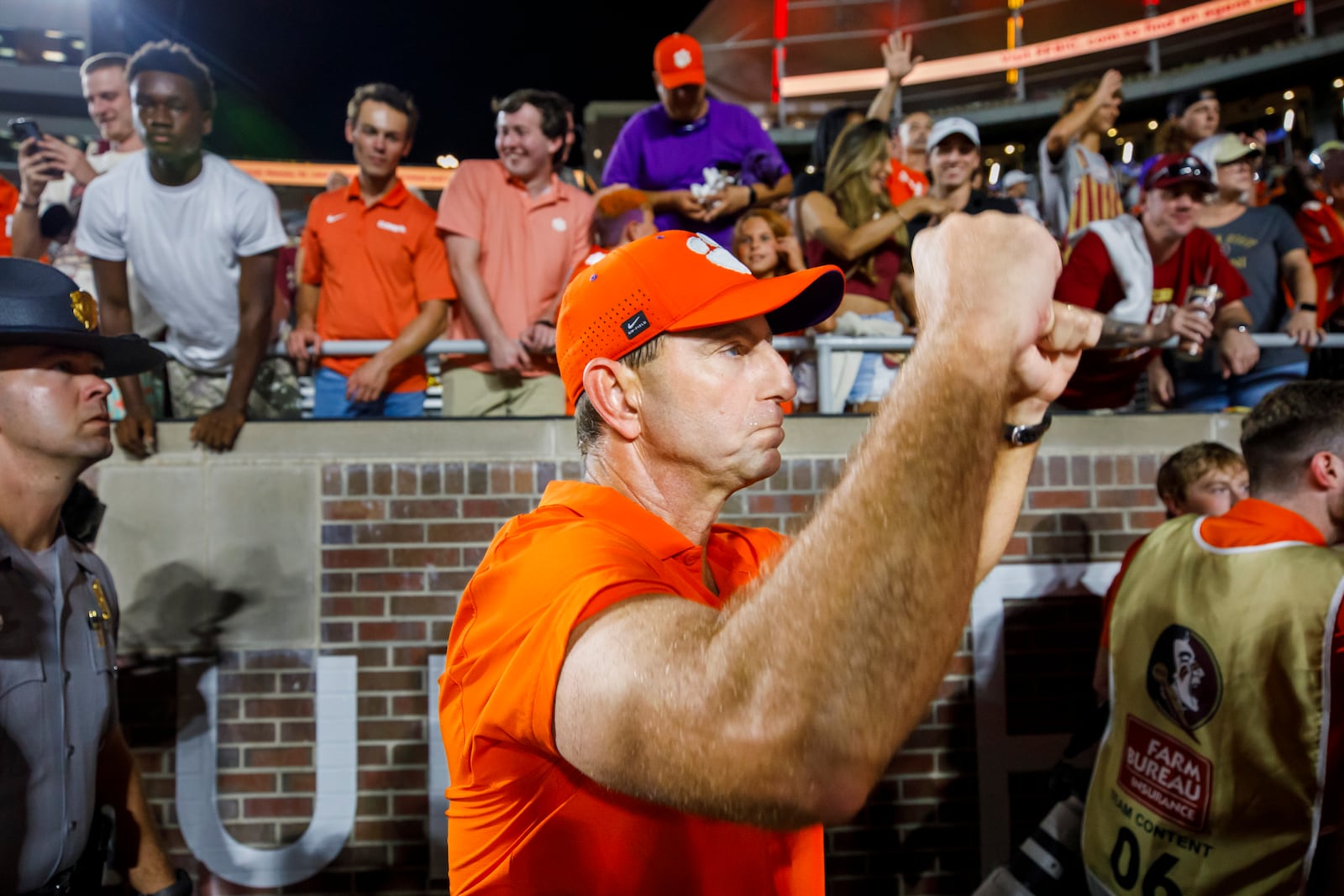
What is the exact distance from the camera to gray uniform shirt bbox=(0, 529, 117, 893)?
244 cm

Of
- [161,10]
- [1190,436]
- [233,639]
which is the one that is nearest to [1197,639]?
[1190,436]

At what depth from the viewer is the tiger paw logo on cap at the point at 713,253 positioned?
5.42ft

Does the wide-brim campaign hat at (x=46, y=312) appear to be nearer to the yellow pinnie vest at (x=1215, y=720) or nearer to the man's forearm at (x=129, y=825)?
the man's forearm at (x=129, y=825)

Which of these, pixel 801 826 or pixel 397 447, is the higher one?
pixel 397 447

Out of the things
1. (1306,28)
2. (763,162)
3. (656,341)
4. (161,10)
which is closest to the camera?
(656,341)

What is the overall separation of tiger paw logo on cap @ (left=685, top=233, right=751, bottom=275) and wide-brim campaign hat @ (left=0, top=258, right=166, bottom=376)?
2001 mm

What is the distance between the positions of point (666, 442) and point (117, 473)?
339cm

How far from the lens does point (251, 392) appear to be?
455 cm

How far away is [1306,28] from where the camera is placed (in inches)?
611

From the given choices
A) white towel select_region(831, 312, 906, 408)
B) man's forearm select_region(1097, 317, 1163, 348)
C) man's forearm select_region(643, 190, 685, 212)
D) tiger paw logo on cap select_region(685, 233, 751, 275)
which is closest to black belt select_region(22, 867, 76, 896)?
tiger paw logo on cap select_region(685, 233, 751, 275)

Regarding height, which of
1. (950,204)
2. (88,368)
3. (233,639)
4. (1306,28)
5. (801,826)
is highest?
(1306,28)

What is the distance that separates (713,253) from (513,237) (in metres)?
3.17

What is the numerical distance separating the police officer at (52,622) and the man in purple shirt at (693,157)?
293 cm

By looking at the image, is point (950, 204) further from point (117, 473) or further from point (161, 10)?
point (161, 10)
